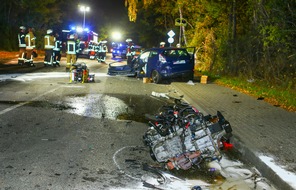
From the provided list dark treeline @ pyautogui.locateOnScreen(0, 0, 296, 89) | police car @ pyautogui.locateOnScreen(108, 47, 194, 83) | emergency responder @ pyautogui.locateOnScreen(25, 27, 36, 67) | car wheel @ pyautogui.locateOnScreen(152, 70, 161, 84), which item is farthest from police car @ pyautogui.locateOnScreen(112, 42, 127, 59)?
car wheel @ pyautogui.locateOnScreen(152, 70, 161, 84)

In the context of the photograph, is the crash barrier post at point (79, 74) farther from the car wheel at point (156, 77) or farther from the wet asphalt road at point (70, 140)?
the car wheel at point (156, 77)

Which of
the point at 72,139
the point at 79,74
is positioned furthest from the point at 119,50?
the point at 72,139

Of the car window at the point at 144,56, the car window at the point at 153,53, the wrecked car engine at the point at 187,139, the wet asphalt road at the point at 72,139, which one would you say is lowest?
the wet asphalt road at the point at 72,139

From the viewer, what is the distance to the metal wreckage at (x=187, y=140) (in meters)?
4.69

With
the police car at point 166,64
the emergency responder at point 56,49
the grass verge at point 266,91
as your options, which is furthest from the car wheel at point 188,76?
the emergency responder at point 56,49

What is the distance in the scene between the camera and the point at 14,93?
1026cm

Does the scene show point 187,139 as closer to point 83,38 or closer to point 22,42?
point 22,42

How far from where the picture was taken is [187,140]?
4750mm

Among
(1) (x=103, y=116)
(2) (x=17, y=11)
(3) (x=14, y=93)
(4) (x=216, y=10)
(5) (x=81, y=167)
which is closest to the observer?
(5) (x=81, y=167)

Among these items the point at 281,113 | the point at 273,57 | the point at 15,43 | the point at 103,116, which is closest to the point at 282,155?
the point at 281,113

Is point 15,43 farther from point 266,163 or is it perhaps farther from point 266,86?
point 266,163

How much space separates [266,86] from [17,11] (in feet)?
98.6

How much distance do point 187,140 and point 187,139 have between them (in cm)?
2

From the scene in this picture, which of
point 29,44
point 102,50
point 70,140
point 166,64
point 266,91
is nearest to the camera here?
point 70,140
